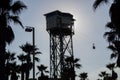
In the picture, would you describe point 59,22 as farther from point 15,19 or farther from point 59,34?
point 15,19

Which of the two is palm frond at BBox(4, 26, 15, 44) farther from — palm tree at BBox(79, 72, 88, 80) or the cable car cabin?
palm tree at BBox(79, 72, 88, 80)

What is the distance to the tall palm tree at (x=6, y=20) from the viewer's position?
2884 cm

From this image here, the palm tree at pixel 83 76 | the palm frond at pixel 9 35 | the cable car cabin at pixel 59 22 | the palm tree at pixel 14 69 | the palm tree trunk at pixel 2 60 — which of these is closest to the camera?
the palm tree trunk at pixel 2 60

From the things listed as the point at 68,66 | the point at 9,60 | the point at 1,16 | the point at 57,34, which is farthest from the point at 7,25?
the point at 57,34

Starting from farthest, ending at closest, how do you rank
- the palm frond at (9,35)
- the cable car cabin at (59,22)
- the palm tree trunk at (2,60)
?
the cable car cabin at (59,22) → the palm frond at (9,35) → the palm tree trunk at (2,60)

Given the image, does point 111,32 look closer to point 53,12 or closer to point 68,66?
point 68,66

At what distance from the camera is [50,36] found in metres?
74.9

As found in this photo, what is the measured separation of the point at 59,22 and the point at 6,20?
147 ft

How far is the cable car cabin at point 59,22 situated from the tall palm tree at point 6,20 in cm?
4192

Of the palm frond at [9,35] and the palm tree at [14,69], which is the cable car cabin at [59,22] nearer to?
the palm tree at [14,69]

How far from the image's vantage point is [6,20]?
30.4 meters

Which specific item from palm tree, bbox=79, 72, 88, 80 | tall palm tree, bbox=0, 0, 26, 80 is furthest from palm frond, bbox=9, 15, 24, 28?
palm tree, bbox=79, 72, 88, 80

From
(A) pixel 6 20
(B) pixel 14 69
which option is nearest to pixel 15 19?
(A) pixel 6 20

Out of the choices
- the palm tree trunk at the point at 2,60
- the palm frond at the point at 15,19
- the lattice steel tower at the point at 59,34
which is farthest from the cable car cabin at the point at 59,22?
the palm tree trunk at the point at 2,60
